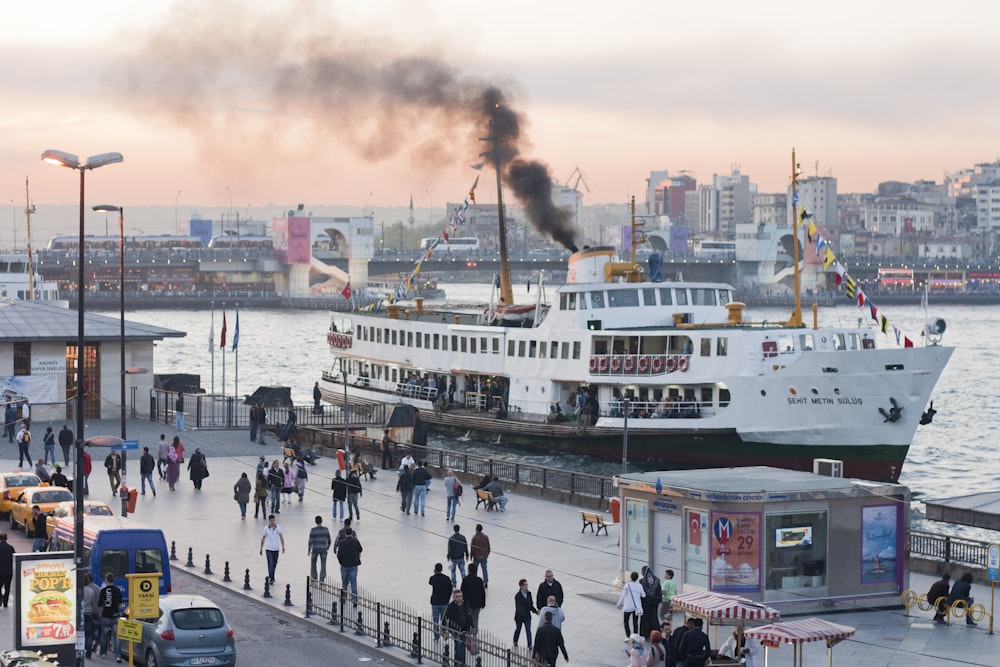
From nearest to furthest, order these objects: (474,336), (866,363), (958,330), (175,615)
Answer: (175,615)
(866,363)
(474,336)
(958,330)

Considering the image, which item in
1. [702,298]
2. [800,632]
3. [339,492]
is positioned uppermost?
[702,298]

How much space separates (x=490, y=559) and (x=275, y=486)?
24.9 feet

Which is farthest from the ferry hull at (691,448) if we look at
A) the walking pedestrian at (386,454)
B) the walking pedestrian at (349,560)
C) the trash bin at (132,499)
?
the walking pedestrian at (349,560)

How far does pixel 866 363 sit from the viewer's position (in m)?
49.9

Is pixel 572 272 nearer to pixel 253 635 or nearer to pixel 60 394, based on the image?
pixel 60 394

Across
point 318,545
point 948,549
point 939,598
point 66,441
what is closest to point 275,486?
point 318,545

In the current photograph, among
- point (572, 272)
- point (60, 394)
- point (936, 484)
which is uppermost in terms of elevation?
point (572, 272)

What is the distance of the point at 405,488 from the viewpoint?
36.2 m

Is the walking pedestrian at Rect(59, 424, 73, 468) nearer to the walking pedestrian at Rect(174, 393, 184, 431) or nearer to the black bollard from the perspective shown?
the walking pedestrian at Rect(174, 393, 184, 431)

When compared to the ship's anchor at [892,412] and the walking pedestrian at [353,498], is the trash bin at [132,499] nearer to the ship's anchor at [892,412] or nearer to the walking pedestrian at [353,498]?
the walking pedestrian at [353,498]

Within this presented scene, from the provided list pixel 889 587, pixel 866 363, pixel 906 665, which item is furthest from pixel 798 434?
pixel 906 665

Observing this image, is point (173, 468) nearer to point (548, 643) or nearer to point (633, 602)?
point (633, 602)

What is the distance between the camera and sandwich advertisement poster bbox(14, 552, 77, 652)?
70.5 feet

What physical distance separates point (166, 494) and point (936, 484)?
34524 mm
